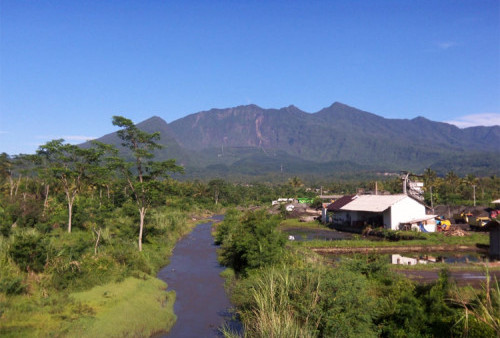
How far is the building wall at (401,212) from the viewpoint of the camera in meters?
36.7

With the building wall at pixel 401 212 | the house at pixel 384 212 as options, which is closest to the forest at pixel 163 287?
the building wall at pixel 401 212

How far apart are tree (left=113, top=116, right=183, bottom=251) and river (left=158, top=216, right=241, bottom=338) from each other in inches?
130

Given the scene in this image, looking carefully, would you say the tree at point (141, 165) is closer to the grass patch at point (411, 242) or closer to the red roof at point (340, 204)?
the grass patch at point (411, 242)

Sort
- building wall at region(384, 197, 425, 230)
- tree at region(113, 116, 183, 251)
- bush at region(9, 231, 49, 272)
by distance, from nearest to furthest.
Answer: bush at region(9, 231, 49, 272) → tree at region(113, 116, 183, 251) → building wall at region(384, 197, 425, 230)

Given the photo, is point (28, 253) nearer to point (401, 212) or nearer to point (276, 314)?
point (276, 314)

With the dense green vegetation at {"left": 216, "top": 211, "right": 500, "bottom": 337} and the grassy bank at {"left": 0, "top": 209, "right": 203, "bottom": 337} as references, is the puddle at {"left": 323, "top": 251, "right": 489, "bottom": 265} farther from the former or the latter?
the dense green vegetation at {"left": 216, "top": 211, "right": 500, "bottom": 337}

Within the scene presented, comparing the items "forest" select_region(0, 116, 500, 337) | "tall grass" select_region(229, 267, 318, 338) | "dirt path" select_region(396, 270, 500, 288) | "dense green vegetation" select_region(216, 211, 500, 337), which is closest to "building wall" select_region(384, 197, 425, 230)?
"forest" select_region(0, 116, 500, 337)

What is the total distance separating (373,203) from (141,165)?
2392 centimetres

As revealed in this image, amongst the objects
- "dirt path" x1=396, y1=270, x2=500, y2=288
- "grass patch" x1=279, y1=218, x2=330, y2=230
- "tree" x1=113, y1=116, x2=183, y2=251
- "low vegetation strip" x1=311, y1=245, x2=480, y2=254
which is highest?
"tree" x1=113, y1=116, x2=183, y2=251

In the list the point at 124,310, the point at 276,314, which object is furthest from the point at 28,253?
the point at 276,314

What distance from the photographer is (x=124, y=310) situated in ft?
43.0

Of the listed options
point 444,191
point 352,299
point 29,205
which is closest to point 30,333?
point 352,299

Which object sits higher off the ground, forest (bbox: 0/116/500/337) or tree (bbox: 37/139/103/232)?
tree (bbox: 37/139/103/232)

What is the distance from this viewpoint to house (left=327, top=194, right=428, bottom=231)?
36750mm
